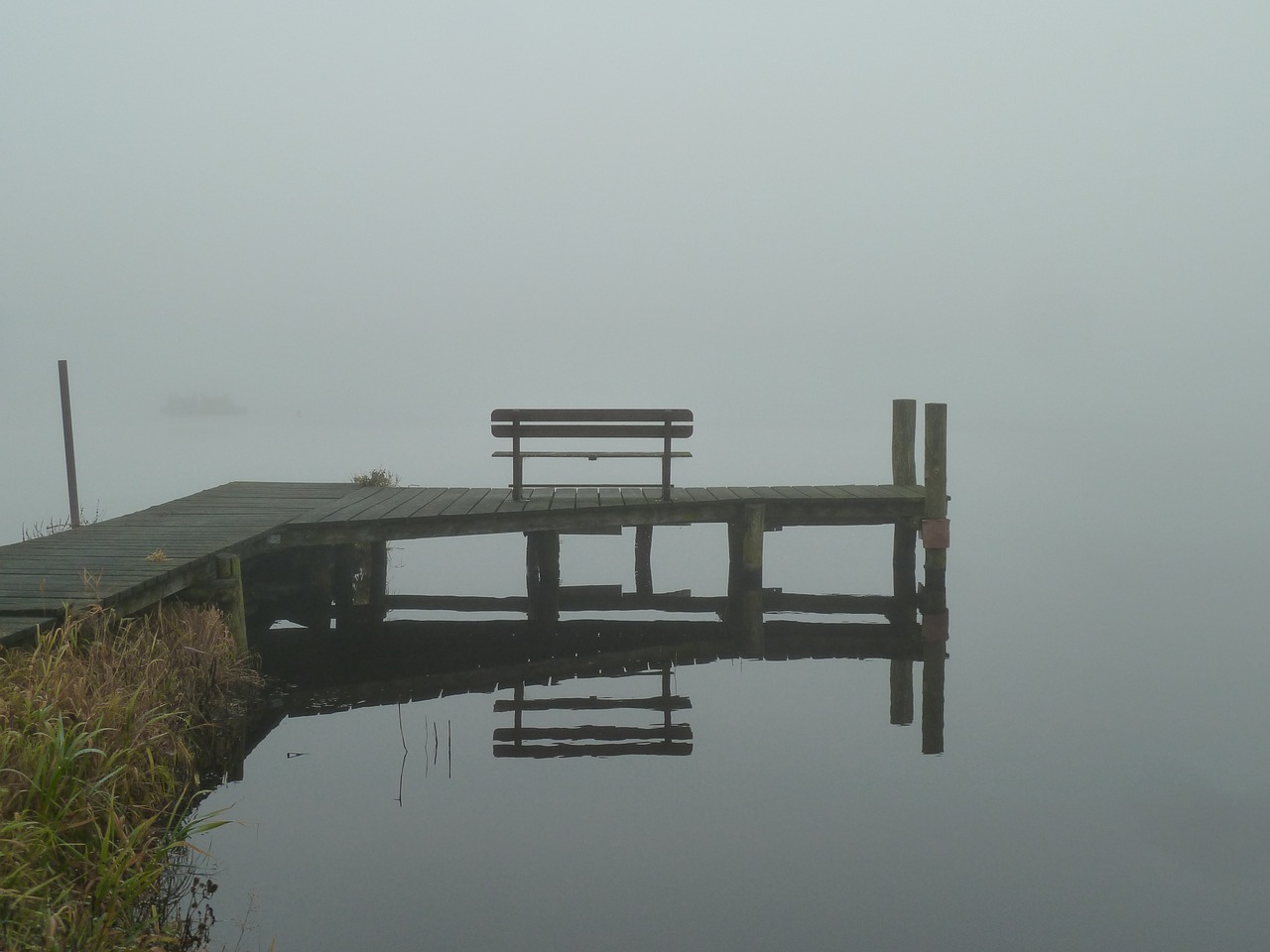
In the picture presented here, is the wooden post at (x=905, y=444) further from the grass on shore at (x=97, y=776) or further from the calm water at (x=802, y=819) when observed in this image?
the grass on shore at (x=97, y=776)

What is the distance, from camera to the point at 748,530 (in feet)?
42.0

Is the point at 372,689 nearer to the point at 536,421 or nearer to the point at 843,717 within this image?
the point at 536,421

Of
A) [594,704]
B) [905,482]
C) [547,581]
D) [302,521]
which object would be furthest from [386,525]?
[905,482]

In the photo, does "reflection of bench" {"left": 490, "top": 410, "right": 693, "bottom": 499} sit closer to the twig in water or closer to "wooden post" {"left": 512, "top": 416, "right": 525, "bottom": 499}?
"wooden post" {"left": 512, "top": 416, "right": 525, "bottom": 499}

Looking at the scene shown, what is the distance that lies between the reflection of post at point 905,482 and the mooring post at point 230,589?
8.19 metres

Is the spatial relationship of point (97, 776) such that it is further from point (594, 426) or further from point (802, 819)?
point (594, 426)

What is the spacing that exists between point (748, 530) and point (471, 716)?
15.5 feet

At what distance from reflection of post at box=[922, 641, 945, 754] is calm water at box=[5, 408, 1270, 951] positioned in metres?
0.11

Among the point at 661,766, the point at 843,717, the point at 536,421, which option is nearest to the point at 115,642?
the point at 661,766

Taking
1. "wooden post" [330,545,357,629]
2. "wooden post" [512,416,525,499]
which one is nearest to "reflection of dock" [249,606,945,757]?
"wooden post" [330,545,357,629]

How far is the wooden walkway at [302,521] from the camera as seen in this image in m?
7.80

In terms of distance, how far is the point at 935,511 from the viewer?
12969 millimetres

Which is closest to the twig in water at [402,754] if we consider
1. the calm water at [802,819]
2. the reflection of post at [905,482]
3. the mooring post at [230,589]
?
the calm water at [802,819]

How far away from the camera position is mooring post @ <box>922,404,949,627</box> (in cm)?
1281
